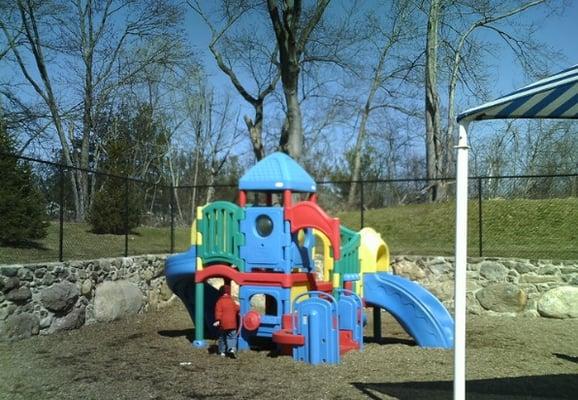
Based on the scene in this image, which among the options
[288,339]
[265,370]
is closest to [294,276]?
[288,339]

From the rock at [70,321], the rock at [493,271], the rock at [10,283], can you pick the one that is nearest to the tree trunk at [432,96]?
the rock at [493,271]

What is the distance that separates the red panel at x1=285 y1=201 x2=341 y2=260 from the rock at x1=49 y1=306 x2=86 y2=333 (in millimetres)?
4170

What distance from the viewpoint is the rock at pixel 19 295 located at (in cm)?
927

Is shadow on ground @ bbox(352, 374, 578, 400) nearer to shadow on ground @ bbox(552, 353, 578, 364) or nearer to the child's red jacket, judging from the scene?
shadow on ground @ bbox(552, 353, 578, 364)

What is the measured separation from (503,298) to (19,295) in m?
9.40

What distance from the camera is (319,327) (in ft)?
27.1

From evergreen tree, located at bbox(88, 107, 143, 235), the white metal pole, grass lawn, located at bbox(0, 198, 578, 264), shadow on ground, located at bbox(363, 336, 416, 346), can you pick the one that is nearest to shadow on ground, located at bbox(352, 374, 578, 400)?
the white metal pole

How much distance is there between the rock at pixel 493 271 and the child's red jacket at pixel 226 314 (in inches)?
268

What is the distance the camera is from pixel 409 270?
1473cm

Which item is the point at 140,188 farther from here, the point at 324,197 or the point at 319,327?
the point at 324,197

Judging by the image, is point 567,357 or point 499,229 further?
point 499,229

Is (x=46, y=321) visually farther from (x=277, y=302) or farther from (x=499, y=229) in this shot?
(x=499, y=229)

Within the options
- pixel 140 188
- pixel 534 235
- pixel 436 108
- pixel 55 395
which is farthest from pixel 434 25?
pixel 55 395

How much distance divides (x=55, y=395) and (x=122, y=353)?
2.52 m
